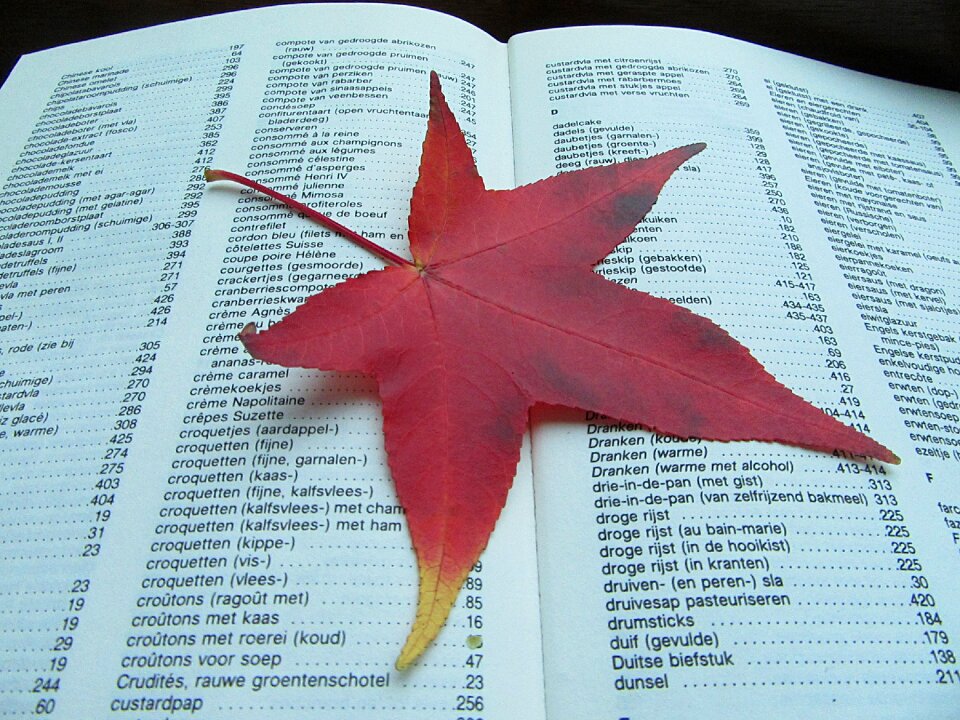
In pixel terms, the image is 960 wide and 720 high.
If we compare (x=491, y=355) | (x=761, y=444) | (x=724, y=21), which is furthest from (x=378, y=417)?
(x=724, y=21)

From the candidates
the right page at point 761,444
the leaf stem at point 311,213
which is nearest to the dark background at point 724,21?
the right page at point 761,444

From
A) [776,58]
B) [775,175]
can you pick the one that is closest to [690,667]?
[775,175]

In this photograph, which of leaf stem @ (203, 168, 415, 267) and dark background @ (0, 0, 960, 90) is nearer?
leaf stem @ (203, 168, 415, 267)

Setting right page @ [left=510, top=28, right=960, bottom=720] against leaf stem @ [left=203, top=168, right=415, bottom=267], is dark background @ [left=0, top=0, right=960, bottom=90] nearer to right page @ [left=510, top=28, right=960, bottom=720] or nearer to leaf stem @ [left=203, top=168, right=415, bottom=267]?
right page @ [left=510, top=28, right=960, bottom=720]

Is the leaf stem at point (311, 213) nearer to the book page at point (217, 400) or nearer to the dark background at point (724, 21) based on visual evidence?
the book page at point (217, 400)

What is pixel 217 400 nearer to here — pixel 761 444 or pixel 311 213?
pixel 311 213

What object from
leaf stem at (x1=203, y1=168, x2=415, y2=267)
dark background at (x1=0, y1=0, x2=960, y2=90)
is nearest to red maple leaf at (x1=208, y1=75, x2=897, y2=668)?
leaf stem at (x1=203, y1=168, x2=415, y2=267)

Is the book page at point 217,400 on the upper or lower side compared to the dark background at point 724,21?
lower
